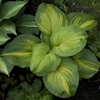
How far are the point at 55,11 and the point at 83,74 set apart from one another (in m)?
0.81

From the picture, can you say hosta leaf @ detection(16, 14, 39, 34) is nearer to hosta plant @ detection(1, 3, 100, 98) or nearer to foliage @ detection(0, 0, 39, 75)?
foliage @ detection(0, 0, 39, 75)

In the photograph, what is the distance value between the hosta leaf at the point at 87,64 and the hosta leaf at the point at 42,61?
0.33 meters

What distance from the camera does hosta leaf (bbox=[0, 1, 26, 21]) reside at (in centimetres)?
103

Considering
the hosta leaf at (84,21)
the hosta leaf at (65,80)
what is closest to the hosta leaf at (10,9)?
the hosta leaf at (84,21)

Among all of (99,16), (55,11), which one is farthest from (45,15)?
(99,16)

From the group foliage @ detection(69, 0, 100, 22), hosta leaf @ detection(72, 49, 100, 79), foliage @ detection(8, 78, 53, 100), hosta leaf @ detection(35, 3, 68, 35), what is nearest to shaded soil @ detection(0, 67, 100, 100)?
foliage @ detection(8, 78, 53, 100)

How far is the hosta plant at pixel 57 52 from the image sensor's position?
0.96 meters

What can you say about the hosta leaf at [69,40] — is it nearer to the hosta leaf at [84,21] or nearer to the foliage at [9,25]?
the hosta leaf at [84,21]

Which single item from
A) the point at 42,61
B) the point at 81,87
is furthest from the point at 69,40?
the point at 81,87

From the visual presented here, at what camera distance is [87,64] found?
1.21 metres

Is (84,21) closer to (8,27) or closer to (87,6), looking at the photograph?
(87,6)

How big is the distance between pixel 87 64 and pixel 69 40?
0.44 metres

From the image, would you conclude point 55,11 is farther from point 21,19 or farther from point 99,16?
point 99,16

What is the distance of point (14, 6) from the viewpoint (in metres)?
1.07
